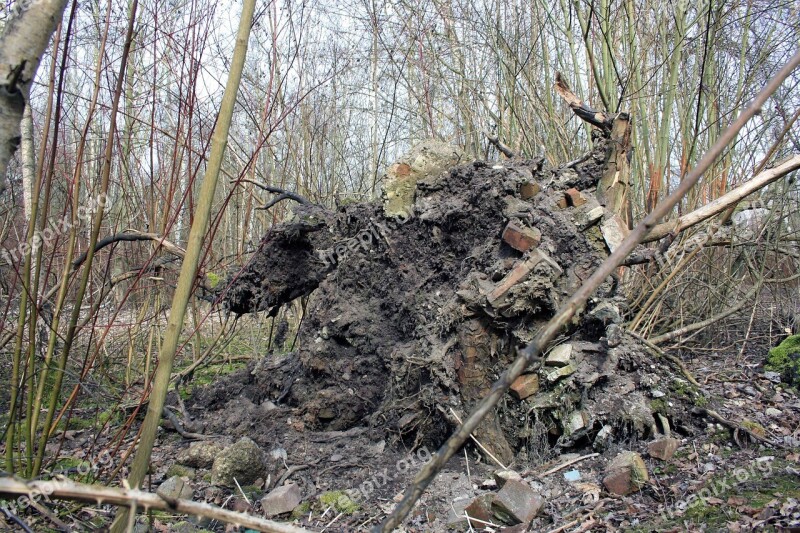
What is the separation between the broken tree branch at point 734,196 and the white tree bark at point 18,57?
7.25 ft

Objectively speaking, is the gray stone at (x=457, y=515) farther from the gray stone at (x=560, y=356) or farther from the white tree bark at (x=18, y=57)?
the white tree bark at (x=18, y=57)

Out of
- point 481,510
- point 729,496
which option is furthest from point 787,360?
point 481,510

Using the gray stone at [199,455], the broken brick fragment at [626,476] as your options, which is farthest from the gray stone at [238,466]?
the broken brick fragment at [626,476]

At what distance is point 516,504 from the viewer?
2.69 metres

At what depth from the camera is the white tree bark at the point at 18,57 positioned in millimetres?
994

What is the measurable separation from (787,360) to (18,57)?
17.1ft

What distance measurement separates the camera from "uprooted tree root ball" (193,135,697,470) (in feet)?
11.4

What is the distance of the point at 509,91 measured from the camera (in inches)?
277

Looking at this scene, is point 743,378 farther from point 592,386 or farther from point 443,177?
point 443,177

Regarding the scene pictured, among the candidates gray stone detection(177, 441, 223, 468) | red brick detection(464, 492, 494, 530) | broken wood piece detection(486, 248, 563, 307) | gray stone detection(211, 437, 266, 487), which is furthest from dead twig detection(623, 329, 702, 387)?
gray stone detection(177, 441, 223, 468)

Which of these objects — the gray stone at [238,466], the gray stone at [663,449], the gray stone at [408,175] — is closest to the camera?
the gray stone at [663,449]

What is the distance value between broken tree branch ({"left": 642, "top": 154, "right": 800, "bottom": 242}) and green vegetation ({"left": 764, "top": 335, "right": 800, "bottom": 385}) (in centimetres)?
165

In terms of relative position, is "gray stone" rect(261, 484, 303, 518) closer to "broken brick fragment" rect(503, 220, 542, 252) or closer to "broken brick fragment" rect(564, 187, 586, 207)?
"broken brick fragment" rect(503, 220, 542, 252)

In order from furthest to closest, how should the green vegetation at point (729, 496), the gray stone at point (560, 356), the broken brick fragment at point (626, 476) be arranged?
the gray stone at point (560, 356) → the broken brick fragment at point (626, 476) → the green vegetation at point (729, 496)
